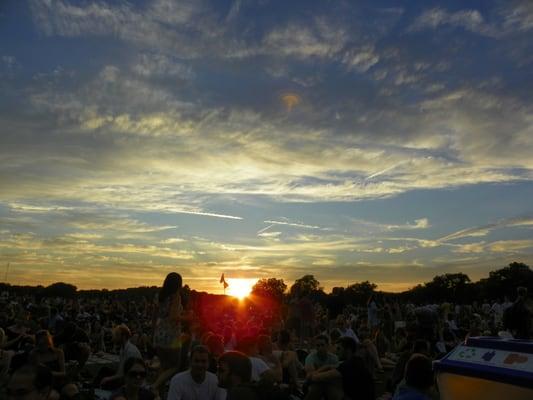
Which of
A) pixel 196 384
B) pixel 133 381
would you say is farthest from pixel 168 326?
pixel 133 381

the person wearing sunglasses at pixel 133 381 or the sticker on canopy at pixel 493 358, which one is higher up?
the sticker on canopy at pixel 493 358

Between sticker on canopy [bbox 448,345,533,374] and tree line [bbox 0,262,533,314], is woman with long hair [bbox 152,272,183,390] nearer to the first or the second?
→ sticker on canopy [bbox 448,345,533,374]

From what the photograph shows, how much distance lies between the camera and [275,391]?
5.24 metres

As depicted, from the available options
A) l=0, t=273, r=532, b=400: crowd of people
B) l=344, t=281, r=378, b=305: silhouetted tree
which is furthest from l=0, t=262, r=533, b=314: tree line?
l=0, t=273, r=532, b=400: crowd of people

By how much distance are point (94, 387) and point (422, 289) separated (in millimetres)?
105407

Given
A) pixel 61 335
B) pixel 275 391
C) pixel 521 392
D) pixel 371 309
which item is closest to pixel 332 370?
pixel 275 391

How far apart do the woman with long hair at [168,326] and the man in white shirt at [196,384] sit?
66.1 inches

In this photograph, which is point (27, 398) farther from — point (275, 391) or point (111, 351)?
point (111, 351)

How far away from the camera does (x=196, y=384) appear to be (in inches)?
235

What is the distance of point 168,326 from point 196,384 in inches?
70.4

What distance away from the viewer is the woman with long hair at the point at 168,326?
7.59 metres

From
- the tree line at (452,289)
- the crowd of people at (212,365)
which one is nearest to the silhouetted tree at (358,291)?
the tree line at (452,289)

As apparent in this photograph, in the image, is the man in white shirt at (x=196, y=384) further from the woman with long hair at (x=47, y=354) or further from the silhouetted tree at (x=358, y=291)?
the silhouetted tree at (x=358, y=291)

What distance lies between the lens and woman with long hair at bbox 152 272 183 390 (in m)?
7.59
